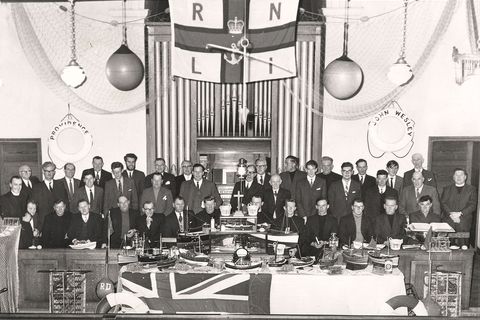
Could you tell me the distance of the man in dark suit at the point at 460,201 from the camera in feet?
30.9

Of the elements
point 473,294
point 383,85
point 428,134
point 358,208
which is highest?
point 383,85

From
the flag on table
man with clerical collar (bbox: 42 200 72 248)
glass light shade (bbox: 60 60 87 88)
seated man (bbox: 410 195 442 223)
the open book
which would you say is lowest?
the flag on table

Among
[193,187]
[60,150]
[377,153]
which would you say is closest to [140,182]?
[193,187]

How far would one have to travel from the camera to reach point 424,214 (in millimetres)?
8672

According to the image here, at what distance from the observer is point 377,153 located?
10.9 metres

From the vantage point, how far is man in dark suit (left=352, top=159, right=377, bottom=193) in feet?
32.3

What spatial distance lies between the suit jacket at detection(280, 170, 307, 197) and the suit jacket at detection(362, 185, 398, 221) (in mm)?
1094

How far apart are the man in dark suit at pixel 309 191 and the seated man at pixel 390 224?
1292 mm

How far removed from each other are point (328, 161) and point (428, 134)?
1960mm

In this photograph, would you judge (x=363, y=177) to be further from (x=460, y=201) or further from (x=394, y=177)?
(x=460, y=201)

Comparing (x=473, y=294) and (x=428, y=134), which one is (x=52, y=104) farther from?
(x=473, y=294)

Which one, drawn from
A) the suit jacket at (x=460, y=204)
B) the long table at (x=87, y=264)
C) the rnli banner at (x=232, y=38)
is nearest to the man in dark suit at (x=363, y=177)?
the suit jacket at (x=460, y=204)

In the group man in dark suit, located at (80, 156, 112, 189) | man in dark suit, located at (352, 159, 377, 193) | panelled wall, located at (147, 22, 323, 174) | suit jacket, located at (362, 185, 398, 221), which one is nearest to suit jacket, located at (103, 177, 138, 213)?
man in dark suit, located at (80, 156, 112, 189)

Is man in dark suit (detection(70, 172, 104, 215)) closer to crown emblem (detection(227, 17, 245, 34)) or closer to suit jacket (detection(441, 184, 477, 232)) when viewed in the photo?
crown emblem (detection(227, 17, 245, 34))
